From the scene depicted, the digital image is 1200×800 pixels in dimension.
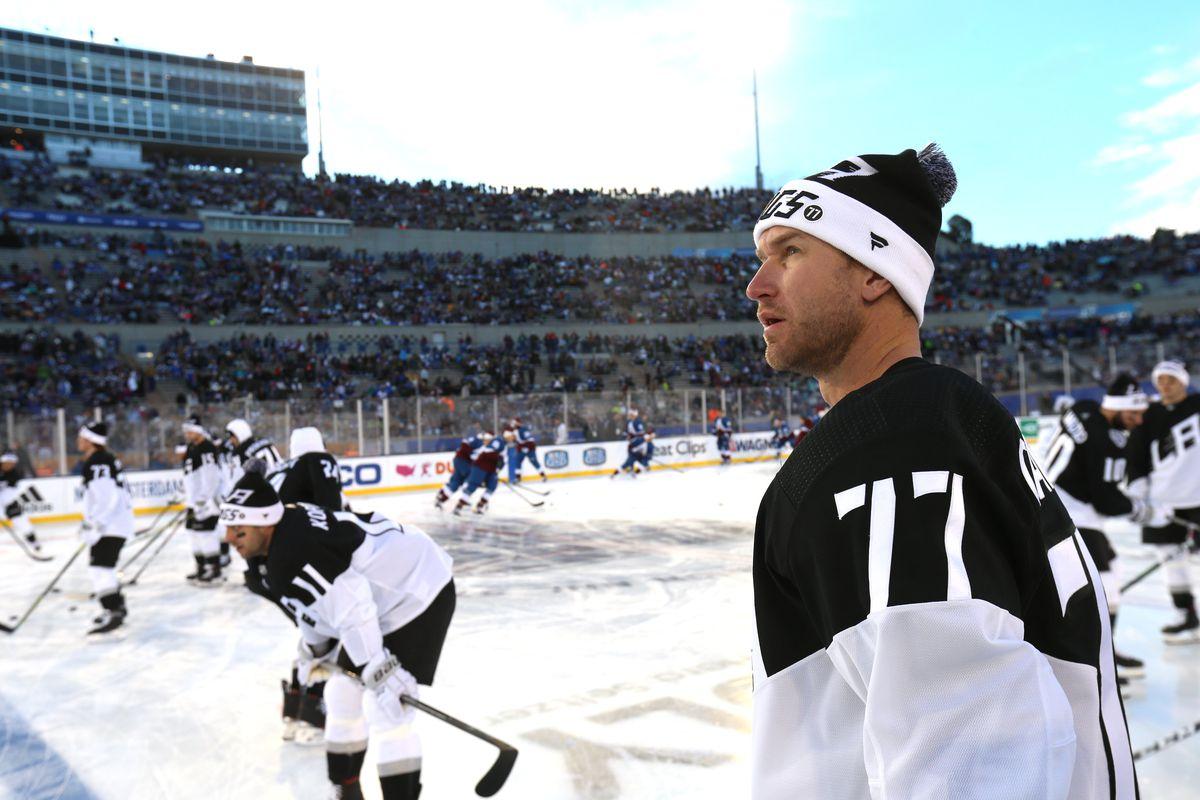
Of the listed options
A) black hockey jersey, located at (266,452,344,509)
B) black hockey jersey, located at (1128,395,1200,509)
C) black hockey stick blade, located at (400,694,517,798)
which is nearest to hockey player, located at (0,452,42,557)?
black hockey jersey, located at (266,452,344,509)

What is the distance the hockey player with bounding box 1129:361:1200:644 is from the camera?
18.4 ft

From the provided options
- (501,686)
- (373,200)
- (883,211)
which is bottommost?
(501,686)

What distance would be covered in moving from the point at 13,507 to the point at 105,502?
5.33 metres

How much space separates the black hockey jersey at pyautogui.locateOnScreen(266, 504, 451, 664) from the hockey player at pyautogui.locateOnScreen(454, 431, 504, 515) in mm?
9315

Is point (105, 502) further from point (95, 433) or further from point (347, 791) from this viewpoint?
point (347, 791)

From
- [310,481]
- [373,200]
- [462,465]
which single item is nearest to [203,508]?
[310,481]

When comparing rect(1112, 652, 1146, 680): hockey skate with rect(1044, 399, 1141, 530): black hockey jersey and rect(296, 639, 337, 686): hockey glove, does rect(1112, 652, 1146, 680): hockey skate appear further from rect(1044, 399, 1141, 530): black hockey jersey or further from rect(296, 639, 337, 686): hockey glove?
rect(296, 639, 337, 686): hockey glove

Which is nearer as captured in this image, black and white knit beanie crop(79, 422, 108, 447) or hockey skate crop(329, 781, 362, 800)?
hockey skate crop(329, 781, 362, 800)

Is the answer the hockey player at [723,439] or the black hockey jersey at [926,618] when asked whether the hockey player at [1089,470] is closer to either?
the black hockey jersey at [926,618]

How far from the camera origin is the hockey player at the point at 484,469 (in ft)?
44.1

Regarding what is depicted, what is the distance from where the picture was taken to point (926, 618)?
0.86 m

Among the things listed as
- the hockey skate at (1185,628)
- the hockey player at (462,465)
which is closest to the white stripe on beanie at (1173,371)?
the hockey skate at (1185,628)

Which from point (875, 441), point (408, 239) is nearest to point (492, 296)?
point (408, 239)

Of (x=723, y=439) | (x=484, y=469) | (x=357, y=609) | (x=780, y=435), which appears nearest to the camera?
(x=357, y=609)
